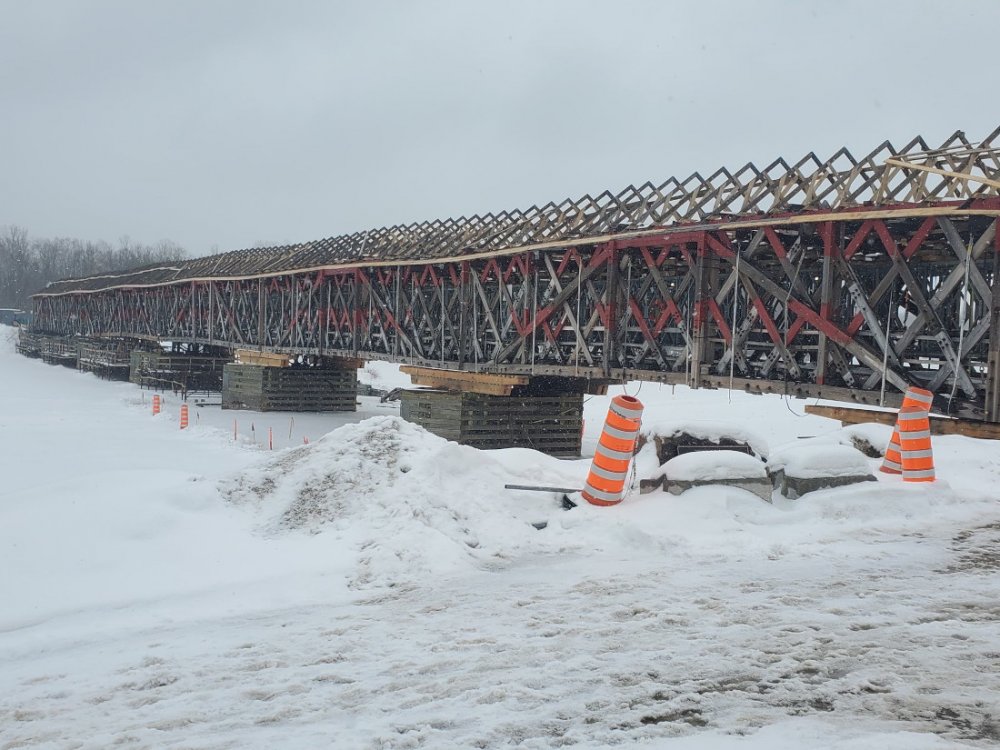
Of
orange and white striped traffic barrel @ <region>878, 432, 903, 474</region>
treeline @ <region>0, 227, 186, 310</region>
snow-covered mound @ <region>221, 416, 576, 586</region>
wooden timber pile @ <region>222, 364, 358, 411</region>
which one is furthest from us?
treeline @ <region>0, 227, 186, 310</region>

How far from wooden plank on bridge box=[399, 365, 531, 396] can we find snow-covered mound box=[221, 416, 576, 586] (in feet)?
32.7

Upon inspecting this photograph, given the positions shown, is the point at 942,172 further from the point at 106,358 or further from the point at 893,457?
the point at 106,358

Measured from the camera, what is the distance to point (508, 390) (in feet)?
66.8

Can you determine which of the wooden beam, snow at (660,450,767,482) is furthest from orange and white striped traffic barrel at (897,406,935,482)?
the wooden beam

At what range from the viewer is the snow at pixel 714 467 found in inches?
379

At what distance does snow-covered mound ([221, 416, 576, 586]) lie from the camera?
26.0 feet

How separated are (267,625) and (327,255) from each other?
2677cm

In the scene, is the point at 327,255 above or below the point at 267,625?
above

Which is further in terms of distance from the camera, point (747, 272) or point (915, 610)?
point (747, 272)

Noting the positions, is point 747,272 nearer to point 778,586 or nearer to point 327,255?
point 778,586

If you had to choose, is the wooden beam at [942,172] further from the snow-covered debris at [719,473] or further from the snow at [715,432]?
the snow-covered debris at [719,473]

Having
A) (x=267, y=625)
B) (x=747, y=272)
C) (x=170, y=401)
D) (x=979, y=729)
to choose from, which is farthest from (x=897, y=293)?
(x=170, y=401)

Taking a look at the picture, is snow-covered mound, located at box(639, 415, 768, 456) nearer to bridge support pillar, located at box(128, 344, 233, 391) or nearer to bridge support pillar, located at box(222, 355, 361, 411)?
bridge support pillar, located at box(222, 355, 361, 411)

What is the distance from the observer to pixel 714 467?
969cm
